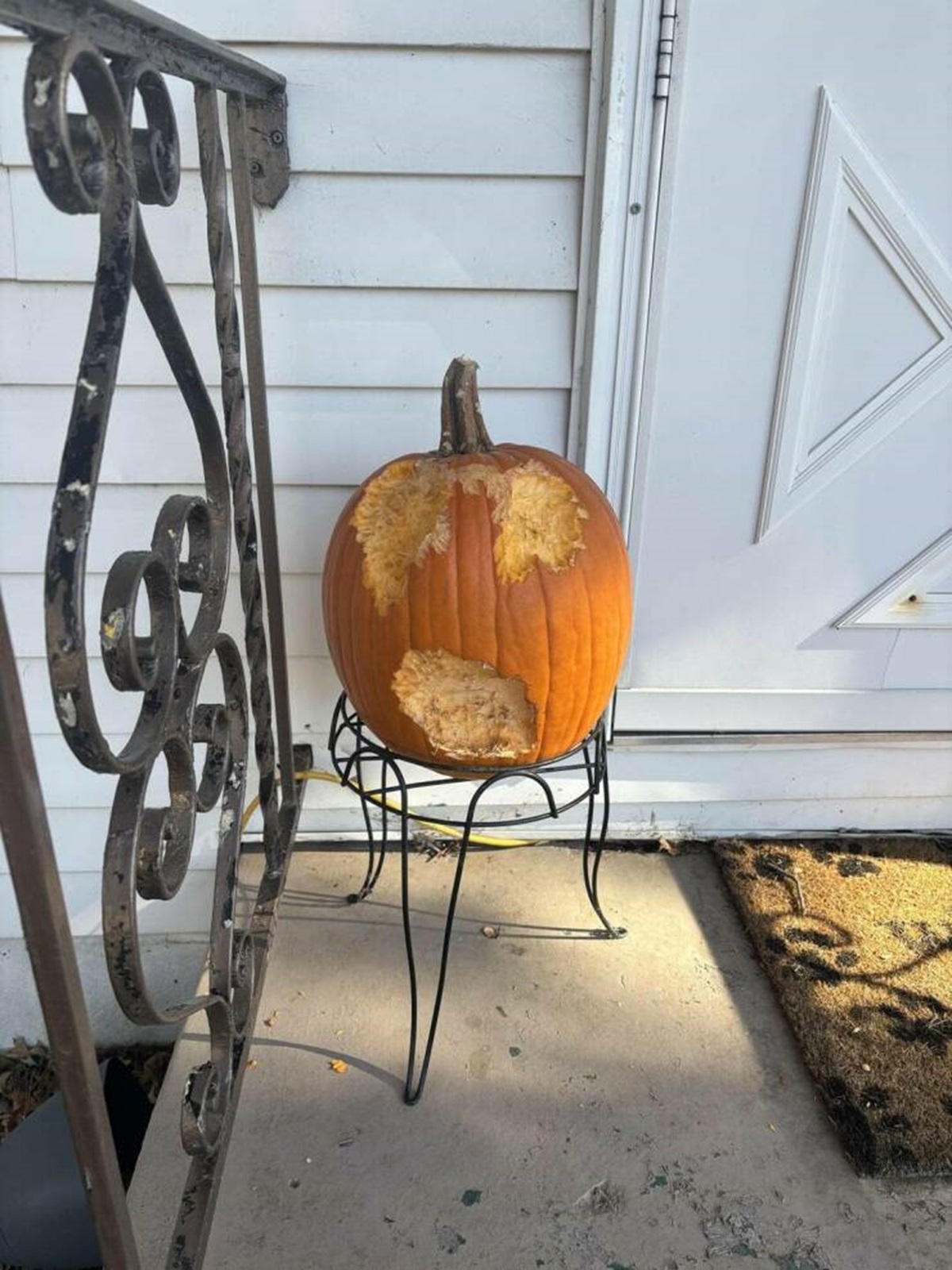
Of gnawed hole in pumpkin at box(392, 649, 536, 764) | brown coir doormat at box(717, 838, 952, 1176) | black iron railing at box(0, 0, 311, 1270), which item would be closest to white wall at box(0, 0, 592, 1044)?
black iron railing at box(0, 0, 311, 1270)

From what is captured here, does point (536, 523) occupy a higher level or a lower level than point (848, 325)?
lower

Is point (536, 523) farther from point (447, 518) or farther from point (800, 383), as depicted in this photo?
point (800, 383)

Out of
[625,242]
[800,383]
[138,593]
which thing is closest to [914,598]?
[800,383]

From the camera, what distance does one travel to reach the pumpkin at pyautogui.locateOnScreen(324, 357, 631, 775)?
1.08 meters

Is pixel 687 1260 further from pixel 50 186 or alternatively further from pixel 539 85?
pixel 539 85

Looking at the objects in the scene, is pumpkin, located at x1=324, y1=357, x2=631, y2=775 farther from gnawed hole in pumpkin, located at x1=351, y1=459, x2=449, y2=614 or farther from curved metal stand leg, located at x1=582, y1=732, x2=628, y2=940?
curved metal stand leg, located at x1=582, y1=732, x2=628, y2=940

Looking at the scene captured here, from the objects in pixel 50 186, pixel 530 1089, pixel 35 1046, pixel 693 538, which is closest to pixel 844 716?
pixel 693 538

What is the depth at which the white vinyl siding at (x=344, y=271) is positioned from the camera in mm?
1235

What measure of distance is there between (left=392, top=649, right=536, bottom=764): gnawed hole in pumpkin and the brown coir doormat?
2.18ft

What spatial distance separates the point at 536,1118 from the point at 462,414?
39.3 inches

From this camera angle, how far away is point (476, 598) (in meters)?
1.08

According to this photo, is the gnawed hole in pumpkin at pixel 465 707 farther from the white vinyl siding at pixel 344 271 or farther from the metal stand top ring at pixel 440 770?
the white vinyl siding at pixel 344 271

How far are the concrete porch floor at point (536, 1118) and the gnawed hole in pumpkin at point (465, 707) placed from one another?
1.60ft

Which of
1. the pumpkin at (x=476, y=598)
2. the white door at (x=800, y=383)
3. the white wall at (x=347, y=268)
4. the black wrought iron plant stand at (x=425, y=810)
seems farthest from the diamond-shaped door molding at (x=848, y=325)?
the black wrought iron plant stand at (x=425, y=810)
